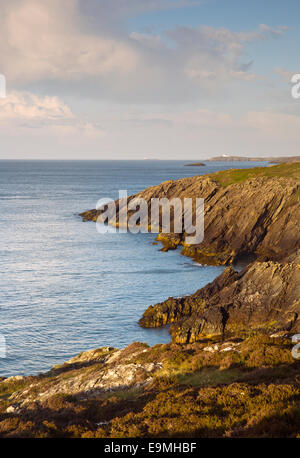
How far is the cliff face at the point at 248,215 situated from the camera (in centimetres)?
6631

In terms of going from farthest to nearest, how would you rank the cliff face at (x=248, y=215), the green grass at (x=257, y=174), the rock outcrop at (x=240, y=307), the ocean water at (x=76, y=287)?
the green grass at (x=257, y=174), the cliff face at (x=248, y=215), the ocean water at (x=76, y=287), the rock outcrop at (x=240, y=307)

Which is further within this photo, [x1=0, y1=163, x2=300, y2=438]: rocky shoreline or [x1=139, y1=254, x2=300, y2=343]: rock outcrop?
[x1=139, y1=254, x2=300, y2=343]: rock outcrop

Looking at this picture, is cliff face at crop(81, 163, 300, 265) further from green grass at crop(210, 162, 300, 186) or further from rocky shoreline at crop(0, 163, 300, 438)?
rocky shoreline at crop(0, 163, 300, 438)

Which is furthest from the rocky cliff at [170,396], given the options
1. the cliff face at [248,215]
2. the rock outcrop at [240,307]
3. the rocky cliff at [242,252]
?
the cliff face at [248,215]

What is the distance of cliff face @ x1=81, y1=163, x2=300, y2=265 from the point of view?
66.3 metres

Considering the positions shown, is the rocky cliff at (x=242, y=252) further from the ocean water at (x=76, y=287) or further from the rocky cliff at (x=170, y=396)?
the rocky cliff at (x=170, y=396)

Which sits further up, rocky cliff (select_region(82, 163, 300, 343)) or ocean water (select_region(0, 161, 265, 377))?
rocky cliff (select_region(82, 163, 300, 343))

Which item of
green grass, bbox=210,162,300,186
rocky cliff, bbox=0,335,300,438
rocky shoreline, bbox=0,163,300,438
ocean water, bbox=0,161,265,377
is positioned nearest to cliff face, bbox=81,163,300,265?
green grass, bbox=210,162,300,186

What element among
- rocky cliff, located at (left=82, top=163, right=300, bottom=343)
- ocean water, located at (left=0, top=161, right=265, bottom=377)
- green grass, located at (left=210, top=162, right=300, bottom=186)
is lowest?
ocean water, located at (left=0, top=161, right=265, bottom=377)

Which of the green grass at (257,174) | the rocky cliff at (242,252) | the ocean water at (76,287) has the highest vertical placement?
the green grass at (257,174)

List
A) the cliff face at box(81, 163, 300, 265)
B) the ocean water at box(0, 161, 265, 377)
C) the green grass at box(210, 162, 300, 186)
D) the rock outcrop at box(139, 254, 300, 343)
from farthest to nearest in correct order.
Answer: the green grass at box(210, 162, 300, 186) < the cliff face at box(81, 163, 300, 265) < the ocean water at box(0, 161, 265, 377) < the rock outcrop at box(139, 254, 300, 343)

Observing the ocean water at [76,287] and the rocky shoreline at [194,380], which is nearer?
the rocky shoreline at [194,380]

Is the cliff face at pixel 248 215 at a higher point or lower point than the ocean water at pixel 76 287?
higher
